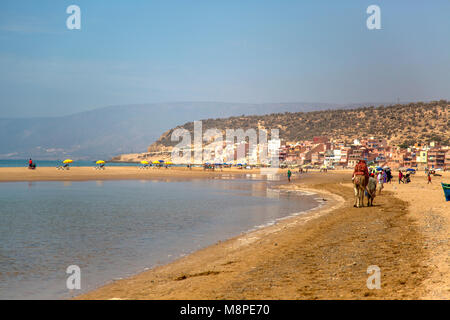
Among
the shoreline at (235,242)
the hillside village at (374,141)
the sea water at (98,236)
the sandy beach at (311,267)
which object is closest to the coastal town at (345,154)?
the hillside village at (374,141)

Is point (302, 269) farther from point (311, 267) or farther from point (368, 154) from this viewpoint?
point (368, 154)

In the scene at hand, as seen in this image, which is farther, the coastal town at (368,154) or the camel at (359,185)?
the coastal town at (368,154)

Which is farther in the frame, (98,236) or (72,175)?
(72,175)

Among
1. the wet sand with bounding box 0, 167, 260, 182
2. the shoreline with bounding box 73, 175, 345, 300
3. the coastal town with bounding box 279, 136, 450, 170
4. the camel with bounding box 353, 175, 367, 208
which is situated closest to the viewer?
the shoreline with bounding box 73, 175, 345, 300

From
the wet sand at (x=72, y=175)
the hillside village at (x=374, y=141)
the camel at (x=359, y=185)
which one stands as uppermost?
the hillside village at (x=374, y=141)

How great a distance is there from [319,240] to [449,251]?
3.87 m

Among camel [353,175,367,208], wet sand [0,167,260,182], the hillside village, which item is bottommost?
wet sand [0,167,260,182]

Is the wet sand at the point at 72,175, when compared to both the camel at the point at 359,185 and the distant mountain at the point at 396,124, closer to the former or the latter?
the camel at the point at 359,185

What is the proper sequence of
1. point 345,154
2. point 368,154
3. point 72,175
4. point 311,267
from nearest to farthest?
point 311,267 < point 72,175 < point 368,154 < point 345,154

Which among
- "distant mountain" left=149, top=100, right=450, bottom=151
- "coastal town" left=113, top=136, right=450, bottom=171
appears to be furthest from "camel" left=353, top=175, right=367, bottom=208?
"distant mountain" left=149, top=100, right=450, bottom=151

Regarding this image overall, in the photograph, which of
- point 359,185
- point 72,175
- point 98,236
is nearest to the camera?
point 98,236

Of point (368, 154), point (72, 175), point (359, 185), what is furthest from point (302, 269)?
point (368, 154)

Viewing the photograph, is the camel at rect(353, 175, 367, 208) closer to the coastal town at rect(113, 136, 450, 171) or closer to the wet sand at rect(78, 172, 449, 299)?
the wet sand at rect(78, 172, 449, 299)
